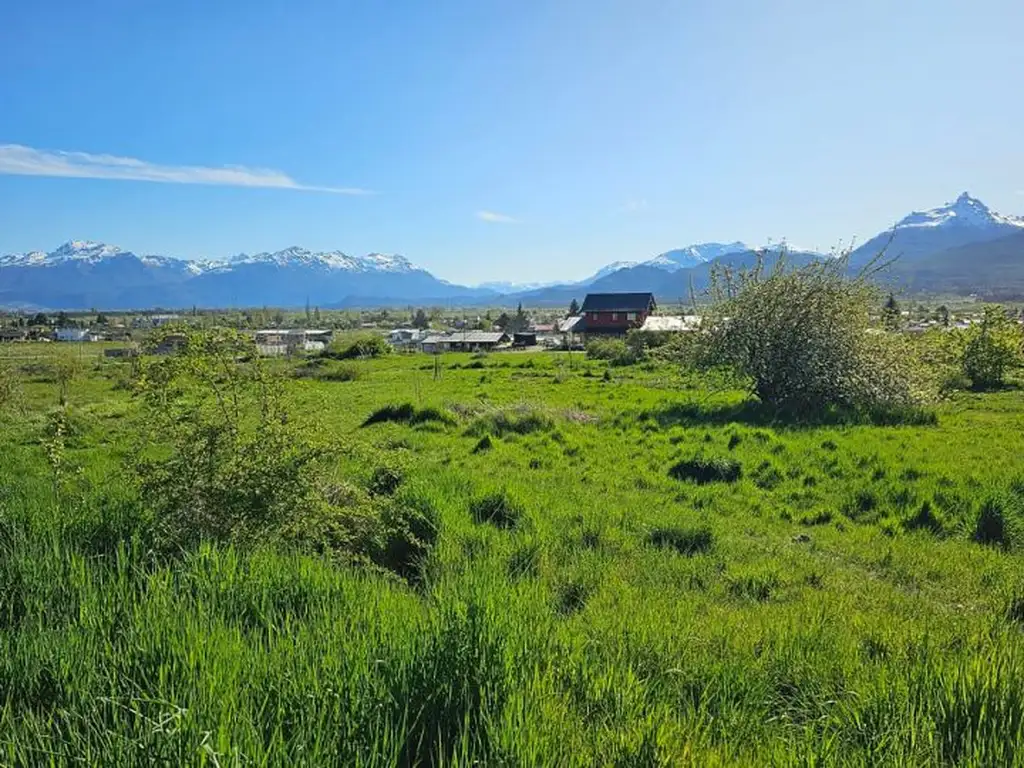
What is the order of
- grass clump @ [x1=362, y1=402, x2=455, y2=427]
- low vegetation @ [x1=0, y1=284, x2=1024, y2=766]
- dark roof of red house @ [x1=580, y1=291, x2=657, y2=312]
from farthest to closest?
dark roof of red house @ [x1=580, y1=291, x2=657, y2=312] → grass clump @ [x1=362, y1=402, x2=455, y2=427] → low vegetation @ [x1=0, y1=284, x2=1024, y2=766]

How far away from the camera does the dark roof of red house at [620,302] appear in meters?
91.1

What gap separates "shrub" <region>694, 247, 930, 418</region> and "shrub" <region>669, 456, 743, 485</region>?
23.5ft

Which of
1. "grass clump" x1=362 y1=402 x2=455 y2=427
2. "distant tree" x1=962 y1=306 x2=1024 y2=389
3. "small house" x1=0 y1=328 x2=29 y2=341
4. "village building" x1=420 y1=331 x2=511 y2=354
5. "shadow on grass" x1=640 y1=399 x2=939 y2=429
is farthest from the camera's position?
"small house" x1=0 y1=328 x2=29 y2=341

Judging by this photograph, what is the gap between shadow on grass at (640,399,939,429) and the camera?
1752 cm

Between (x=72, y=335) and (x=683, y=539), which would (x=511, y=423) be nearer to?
(x=683, y=539)

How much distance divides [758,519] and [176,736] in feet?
29.9

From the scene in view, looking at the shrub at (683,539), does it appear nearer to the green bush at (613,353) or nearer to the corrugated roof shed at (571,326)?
the green bush at (613,353)

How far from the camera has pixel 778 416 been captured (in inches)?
744

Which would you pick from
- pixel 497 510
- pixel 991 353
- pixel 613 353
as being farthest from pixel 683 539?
pixel 613 353

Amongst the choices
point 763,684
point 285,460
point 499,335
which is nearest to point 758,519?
point 763,684

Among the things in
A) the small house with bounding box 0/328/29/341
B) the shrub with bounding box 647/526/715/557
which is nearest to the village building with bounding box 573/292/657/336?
the shrub with bounding box 647/526/715/557

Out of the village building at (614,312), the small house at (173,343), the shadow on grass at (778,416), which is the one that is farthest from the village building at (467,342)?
the small house at (173,343)

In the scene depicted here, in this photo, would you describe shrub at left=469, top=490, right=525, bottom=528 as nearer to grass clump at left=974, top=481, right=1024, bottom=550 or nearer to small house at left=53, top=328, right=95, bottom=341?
grass clump at left=974, top=481, right=1024, bottom=550

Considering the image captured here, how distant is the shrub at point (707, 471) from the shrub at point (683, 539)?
365cm
